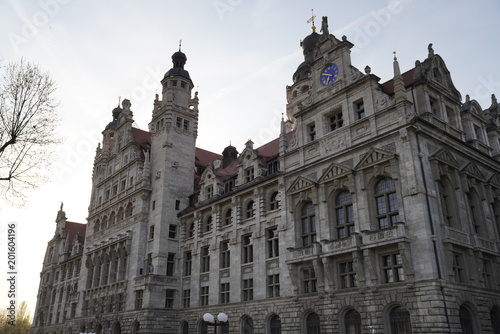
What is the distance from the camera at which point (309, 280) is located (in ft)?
105

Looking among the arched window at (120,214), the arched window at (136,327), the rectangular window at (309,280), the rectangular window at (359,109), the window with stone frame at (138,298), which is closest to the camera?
the rectangular window at (309,280)

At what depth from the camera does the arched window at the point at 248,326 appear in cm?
3588

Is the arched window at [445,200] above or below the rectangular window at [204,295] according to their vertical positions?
above

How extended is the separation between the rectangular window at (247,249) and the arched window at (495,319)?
59.7 feet

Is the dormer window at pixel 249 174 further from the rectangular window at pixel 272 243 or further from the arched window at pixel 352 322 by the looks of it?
the arched window at pixel 352 322

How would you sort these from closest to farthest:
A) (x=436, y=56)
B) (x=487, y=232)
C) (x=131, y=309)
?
(x=487, y=232) → (x=436, y=56) → (x=131, y=309)

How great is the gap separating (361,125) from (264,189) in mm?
10675

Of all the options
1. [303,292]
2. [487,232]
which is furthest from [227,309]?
[487,232]

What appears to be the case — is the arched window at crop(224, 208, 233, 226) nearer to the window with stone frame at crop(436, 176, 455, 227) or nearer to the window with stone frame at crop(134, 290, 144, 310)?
the window with stone frame at crop(134, 290, 144, 310)

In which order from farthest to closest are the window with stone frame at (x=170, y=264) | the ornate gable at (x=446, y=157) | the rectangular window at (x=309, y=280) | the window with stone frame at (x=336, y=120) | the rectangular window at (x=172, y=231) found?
the rectangular window at (x=172, y=231)
the window with stone frame at (x=170, y=264)
the window with stone frame at (x=336, y=120)
the rectangular window at (x=309, y=280)
the ornate gable at (x=446, y=157)

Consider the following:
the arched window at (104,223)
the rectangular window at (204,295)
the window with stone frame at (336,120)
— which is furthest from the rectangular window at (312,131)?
the arched window at (104,223)

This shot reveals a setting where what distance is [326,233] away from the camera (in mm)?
31375

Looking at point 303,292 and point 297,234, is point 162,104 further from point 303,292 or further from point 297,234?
point 303,292

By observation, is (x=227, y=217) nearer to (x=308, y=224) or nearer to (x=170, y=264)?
(x=170, y=264)
